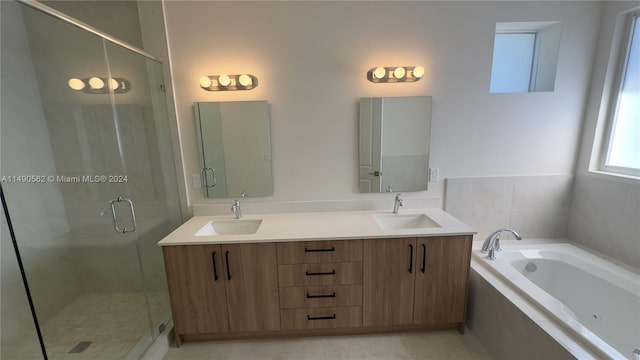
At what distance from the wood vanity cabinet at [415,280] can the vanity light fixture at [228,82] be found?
5.05ft

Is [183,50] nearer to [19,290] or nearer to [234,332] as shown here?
[19,290]

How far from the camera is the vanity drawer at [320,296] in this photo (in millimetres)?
1846

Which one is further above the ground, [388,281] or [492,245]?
[492,245]

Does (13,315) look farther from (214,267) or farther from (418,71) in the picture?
(418,71)

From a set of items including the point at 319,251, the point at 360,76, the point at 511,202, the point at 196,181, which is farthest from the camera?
the point at 511,202

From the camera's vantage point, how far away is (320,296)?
1861 millimetres

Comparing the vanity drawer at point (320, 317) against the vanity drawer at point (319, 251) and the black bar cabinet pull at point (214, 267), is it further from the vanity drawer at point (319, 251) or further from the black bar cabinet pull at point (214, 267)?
the black bar cabinet pull at point (214, 267)

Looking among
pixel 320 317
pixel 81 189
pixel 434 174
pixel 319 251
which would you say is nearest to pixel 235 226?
pixel 319 251

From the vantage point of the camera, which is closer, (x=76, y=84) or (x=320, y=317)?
(x=76, y=84)

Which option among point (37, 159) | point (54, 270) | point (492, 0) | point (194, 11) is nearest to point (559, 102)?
point (492, 0)

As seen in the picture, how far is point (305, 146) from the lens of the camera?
7.31 ft

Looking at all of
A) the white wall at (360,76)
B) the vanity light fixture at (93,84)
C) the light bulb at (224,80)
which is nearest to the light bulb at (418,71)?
the white wall at (360,76)

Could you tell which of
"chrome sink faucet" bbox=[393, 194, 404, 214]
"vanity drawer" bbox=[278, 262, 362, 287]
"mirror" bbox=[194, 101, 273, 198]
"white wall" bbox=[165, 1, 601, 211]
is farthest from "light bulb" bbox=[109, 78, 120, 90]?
"chrome sink faucet" bbox=[393, 194, 404, 214]

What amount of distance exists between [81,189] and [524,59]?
12.4 feet
